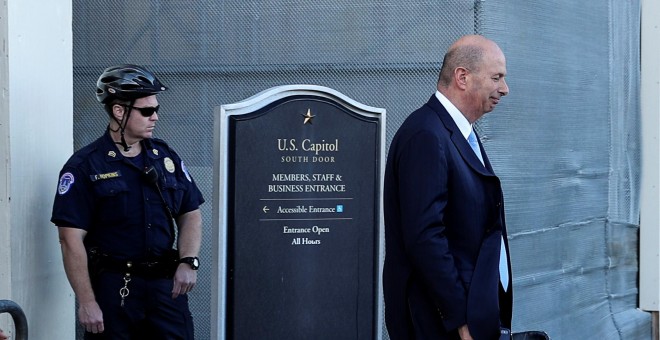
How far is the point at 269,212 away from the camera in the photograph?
16.4 feet

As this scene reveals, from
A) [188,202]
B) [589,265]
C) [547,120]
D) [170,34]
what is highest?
[170,34]

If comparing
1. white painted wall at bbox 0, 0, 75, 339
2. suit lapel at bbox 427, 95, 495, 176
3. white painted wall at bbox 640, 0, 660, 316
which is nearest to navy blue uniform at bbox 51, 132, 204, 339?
white painted wall at bbox 0, 0, 75, 339

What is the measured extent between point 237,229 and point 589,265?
11.5 ft

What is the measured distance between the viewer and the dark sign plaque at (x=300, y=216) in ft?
16.2

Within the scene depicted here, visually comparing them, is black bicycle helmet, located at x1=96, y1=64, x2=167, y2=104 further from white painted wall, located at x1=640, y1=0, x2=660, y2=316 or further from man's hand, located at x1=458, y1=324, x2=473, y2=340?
white painted wall, located at x1=640, y1=0, x2=660, y2=316

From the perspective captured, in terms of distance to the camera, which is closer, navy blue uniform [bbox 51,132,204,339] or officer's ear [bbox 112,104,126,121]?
navy blue uniform [bbox 51,132,204,339]

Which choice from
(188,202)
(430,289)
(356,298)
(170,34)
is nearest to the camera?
(430,289)

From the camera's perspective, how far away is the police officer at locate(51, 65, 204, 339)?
457 centimetres

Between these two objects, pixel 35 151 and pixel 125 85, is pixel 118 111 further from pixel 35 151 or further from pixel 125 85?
pixel 35 151

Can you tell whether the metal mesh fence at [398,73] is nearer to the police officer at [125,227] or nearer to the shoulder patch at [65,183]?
the police officer at [125,227]

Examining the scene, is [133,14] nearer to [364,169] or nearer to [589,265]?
[364,169]

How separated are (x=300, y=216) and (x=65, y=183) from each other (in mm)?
1094

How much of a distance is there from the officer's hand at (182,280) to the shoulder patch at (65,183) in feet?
1.96

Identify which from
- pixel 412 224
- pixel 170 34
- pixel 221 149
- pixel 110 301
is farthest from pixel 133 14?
pixel 412 224
